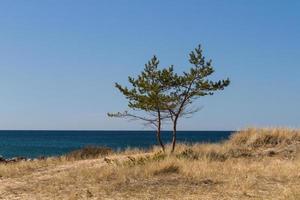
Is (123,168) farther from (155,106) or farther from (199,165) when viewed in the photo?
(155,106)

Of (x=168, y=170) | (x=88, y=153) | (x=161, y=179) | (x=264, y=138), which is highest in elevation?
(x=264, y=138)

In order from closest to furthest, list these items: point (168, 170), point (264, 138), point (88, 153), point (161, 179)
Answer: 1. point (161, 179)
2. point (168, 170)
3. point (88, 153)
4. point (264, 138)

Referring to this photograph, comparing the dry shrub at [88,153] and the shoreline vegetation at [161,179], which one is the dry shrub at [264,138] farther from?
the dry shrub at [88,153]

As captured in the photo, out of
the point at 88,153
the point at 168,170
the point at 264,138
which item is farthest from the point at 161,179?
the point at 264,138

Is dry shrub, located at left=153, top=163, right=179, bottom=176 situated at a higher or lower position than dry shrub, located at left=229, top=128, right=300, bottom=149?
lower

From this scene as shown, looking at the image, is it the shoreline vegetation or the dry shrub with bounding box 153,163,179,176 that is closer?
the shoreline vegetation

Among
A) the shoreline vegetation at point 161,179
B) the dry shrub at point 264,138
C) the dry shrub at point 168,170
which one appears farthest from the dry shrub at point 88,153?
the dry shrub at point 168,170

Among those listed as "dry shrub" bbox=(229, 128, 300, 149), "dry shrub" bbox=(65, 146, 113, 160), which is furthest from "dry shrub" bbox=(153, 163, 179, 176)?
"dry shrub" bbox=(229, 128, 300, 149)

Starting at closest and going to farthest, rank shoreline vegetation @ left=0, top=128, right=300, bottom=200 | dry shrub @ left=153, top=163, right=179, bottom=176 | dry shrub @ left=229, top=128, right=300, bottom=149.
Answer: shoreline vegetation @ left=0, top=128, right=300, bottom=200
dry shrub @ left=153, top=163, right=179, bottom=176
dry shrub @ left=229, top=128, right=300, bottom=149

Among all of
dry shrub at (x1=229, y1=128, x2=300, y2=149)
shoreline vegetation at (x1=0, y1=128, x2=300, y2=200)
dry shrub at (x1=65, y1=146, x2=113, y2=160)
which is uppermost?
dry shrub at (x1=229, y1=128, x2=300, y2=149)

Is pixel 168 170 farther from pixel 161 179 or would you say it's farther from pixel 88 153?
pixel 88 153

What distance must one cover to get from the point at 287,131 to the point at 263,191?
17.4m

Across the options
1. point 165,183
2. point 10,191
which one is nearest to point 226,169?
point 165,183

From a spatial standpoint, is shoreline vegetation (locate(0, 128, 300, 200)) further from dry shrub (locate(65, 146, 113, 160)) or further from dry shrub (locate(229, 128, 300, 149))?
dry shrub (locate(229, 128, 300, 149))
